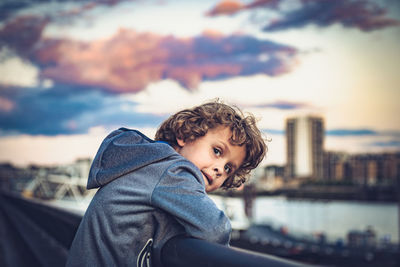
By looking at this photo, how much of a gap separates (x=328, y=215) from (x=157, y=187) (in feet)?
319

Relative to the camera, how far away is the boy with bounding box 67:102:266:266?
2.71 feet

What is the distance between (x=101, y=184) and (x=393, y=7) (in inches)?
3600

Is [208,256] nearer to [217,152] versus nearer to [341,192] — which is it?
[217,152]

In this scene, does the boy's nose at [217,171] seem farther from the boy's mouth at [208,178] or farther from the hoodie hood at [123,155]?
the hoodie hood at [123,155]

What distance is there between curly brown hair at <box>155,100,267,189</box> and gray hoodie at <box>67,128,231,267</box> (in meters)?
0.18

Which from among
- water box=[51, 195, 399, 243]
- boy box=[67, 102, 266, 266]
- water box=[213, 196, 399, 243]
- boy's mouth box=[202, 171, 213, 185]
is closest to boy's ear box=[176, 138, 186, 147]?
boy box=[67, 102, 266, 266]

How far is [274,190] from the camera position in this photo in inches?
3211

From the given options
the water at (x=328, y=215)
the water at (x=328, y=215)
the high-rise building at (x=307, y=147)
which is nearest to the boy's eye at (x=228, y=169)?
the water at (x=328, y=215)

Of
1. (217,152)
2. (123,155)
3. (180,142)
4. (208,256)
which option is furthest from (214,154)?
(208,256)

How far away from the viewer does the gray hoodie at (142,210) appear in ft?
2.68

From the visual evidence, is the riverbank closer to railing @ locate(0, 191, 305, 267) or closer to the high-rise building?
the high-rise building

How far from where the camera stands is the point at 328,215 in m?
93.0

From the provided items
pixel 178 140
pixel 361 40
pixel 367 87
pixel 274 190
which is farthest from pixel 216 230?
pixel 274 190

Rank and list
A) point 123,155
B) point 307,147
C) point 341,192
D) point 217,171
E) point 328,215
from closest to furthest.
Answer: point 123,155, point 217,171, point 341,192, point 328,215, point 307,147
